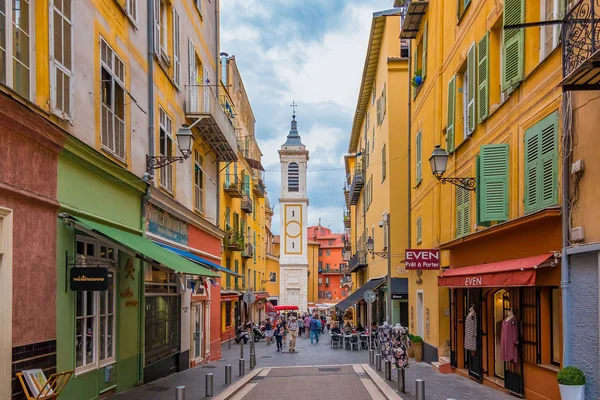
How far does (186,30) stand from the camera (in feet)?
72.2

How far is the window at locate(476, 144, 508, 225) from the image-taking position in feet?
43.6

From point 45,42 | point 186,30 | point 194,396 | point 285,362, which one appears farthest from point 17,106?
point 285,362

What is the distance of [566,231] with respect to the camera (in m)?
10.5

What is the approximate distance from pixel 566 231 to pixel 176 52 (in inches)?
534

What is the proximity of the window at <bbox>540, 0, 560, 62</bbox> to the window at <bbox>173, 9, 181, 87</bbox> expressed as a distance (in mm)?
11527

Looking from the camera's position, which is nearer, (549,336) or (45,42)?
(45,42)

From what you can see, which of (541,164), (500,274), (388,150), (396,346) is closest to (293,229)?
(388,150)

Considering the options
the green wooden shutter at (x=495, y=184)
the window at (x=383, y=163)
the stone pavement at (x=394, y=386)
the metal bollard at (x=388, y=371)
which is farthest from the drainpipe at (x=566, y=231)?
the window at (x=383, y=163)

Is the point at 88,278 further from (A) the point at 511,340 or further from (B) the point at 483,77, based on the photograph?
(B) the point at 483,77

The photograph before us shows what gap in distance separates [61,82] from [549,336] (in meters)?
9.61

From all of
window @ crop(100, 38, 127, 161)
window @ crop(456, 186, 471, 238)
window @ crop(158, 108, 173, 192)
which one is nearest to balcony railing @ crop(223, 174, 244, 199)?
window @ crop(158, 108, 173, 192)

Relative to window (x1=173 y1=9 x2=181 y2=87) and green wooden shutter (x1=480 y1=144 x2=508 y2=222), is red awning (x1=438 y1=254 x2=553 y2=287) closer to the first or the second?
green wooden shutter (x1=480 y1=144 x2=508 y2=222)

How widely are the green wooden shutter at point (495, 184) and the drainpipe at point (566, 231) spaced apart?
268 cm

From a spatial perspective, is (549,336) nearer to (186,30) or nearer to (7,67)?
(7,67)
